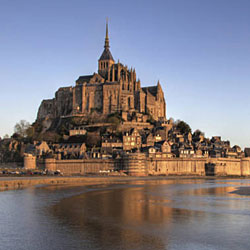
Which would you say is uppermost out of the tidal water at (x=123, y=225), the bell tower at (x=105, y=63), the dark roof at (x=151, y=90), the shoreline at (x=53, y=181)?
the bell tower at (x=105, y=63)

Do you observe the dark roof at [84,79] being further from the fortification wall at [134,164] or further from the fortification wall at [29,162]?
the fortification wall at [134,164]

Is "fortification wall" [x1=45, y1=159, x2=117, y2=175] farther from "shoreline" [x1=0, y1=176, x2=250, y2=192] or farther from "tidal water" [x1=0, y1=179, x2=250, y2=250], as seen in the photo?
"tidal water" [x1=0, y1=179, x2=250, y2=250]

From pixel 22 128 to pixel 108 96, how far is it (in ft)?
87.9

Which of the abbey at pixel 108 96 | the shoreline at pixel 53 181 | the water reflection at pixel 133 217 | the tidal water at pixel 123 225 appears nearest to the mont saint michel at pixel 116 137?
the abbey at pixel 108 96

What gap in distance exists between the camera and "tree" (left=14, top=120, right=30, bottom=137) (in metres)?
114

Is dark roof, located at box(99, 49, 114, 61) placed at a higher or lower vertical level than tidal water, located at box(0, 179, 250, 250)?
higher

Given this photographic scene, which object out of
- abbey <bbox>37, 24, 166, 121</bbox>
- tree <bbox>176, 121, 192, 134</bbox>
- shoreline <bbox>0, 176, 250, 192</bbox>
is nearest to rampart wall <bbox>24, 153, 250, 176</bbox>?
shoreline <bbox>0, 176, 250, 192</bbox>

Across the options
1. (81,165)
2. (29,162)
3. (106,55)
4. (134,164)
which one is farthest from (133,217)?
(106,55)

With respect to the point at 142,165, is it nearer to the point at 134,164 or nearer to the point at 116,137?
the point at 134,164

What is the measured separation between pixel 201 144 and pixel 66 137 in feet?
119

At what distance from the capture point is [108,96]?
117125 mm

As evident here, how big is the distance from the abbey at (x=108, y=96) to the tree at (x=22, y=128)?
12251 millimetres

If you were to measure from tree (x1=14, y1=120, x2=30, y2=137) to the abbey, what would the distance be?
1225 centimetres

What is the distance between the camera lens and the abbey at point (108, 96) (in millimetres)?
117250
